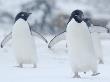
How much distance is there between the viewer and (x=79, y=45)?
180 inches

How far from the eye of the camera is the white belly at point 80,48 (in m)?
4.55

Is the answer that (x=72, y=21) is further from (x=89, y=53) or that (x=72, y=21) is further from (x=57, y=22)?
(x=57, y=22)

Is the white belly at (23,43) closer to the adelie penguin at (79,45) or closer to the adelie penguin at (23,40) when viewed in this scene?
the adelie penguin at (23,40)

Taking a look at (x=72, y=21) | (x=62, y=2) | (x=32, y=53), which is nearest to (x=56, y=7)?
(x=62, y=2)

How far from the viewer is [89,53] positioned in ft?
15.0

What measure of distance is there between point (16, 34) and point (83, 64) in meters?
1.46

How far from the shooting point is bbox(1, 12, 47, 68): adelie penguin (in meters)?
5.75

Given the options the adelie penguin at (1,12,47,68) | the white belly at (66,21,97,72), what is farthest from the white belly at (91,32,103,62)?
the white belly at (66,21,97,72)

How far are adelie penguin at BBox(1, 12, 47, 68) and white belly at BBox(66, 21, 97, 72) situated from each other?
1266mm

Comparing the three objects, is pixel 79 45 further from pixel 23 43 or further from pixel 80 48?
pixel 23 43

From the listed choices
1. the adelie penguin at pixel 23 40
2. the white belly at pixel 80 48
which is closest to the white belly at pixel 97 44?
the adelie penguin at pixel 23 40

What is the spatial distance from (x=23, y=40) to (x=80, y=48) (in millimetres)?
1403

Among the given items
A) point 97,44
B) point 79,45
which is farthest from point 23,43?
point 97,44

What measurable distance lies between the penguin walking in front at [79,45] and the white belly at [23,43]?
49.7 inches
